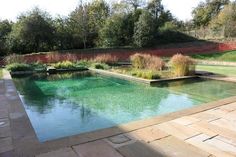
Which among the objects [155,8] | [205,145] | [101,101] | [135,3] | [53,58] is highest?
[135,3]

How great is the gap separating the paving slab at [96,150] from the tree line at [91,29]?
1732 cm

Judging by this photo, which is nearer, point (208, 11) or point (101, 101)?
point (101, 101)

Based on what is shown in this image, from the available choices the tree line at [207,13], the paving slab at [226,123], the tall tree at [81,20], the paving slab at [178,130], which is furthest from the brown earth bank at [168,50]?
the paving slab at [178,130]

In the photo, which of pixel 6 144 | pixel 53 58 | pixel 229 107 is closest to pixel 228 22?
pixel 53 58

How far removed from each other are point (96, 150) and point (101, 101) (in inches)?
144

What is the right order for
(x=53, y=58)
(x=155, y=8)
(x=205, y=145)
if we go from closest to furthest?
1. (x=205, y=145)
2. (x=53, y=58)
3. (x=155, y=8)

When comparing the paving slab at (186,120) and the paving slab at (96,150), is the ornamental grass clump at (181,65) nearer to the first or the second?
the paving slab at (186,120)

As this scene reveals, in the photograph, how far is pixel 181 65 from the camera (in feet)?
32.3

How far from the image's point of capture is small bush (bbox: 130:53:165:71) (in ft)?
37.4

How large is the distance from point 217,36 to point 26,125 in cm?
2397

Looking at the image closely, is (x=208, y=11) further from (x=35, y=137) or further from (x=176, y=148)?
(x=35, y=137)

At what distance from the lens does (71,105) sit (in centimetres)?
620

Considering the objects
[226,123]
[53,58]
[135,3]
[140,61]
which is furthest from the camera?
[135,3]

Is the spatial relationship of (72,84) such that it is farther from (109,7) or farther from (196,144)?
(109,7)
